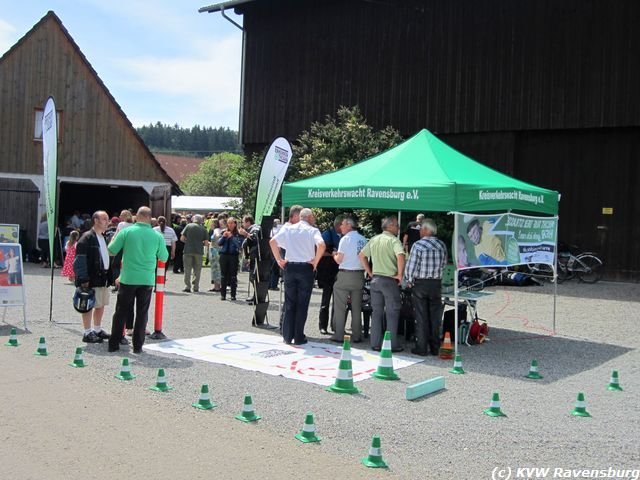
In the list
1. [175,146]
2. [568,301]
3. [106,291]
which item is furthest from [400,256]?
[175,146]

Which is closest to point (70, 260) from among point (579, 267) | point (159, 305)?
point (159, 305)

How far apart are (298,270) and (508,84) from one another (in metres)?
13.6

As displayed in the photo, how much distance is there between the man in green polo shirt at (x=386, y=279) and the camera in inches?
391

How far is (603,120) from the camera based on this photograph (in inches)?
787

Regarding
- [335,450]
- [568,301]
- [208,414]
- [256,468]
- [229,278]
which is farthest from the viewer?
[568,301]

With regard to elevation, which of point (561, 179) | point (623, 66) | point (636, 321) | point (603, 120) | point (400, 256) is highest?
point (623, 66)

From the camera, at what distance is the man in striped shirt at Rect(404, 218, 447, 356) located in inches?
385

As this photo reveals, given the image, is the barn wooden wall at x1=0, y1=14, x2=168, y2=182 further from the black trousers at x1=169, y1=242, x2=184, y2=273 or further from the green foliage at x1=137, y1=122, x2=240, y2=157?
the green foliage at x1=137, y1=122, x2=240, y2=157

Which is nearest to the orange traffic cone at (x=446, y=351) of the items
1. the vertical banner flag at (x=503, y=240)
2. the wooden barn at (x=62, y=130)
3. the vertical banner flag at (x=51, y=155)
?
the vertical banner flag at (x=503, y=240)

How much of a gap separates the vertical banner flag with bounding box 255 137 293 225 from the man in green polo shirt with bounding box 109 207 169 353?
314 cm

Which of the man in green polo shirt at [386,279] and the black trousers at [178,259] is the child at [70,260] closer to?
the black trousers at [178,259]

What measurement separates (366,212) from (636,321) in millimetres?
7902

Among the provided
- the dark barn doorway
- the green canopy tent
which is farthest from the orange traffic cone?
the dark barn doorway

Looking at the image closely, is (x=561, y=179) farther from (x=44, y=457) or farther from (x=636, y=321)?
(x=44, y=457)
